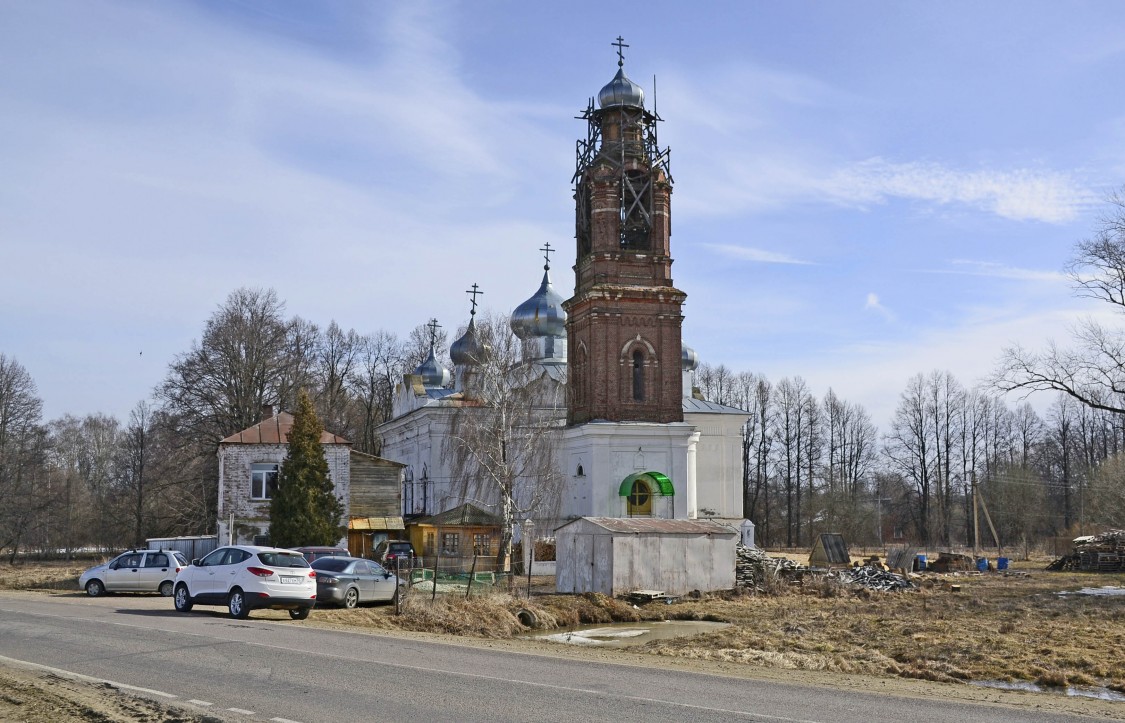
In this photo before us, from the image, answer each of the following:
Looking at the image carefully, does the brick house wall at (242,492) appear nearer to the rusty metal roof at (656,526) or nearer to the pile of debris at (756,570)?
the rusty metal roof at (656,526)

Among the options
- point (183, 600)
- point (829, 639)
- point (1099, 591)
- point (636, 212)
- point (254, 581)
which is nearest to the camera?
point (829, 639)

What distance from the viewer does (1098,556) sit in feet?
164

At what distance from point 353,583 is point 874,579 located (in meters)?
18.7

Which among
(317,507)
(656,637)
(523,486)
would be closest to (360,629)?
(656,637)

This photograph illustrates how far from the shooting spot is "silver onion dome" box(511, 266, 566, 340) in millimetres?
59500

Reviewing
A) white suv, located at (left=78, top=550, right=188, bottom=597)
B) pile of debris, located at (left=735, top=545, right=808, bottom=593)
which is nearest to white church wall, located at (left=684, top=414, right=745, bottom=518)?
pile of debris, located at (left=735, top=545, right=808, bottom=593)

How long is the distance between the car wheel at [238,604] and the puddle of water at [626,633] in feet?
18.6

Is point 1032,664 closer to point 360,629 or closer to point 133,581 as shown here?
point 360,629

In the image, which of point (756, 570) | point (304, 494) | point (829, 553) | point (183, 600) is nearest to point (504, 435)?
point (304, 494)

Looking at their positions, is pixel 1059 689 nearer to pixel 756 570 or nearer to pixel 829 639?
pixel 829 639

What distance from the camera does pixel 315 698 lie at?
11.6 metres

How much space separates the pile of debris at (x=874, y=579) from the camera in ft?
117

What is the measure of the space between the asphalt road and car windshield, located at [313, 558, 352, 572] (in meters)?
6.98

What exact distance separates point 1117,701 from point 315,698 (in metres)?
9.82
